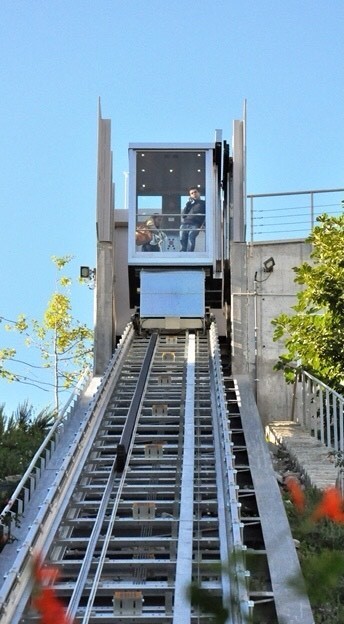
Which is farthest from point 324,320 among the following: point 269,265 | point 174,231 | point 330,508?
point 330,508

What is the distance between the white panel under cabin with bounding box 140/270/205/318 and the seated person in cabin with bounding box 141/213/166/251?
690mm

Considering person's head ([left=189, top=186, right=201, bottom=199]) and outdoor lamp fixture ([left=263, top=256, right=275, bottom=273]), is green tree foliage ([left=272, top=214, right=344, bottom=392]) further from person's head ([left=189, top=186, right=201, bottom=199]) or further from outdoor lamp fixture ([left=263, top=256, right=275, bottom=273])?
person's head ([left=189, top=186, right=201, bottom=199])

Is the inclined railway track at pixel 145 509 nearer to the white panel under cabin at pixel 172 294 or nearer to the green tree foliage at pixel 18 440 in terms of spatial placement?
the green tree foliage at pixel 18 440

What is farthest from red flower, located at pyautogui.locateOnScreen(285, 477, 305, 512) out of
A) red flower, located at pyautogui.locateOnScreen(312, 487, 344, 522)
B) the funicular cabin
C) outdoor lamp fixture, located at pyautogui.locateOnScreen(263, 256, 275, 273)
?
outdoor lamp fixture, located at pyautogui.locateOnScreen(263, 256, 275, 273)

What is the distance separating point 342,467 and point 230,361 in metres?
7.48

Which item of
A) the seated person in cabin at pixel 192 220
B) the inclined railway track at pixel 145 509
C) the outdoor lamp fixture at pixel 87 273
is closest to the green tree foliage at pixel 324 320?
the inclined railway track at pixel 145 509

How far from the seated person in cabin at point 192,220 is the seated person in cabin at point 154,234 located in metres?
0.47

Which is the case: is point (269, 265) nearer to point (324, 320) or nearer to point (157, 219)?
point (157, 219)

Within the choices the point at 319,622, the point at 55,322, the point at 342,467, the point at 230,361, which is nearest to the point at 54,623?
the point at 319,622

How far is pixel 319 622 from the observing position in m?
7.86

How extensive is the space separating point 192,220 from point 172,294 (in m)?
1.95

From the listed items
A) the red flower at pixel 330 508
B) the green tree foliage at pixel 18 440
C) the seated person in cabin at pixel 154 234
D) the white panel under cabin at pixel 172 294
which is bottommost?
the green tree foliage at pixel 18 440

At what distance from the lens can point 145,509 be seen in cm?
961

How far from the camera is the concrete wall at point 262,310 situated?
19.5 m
